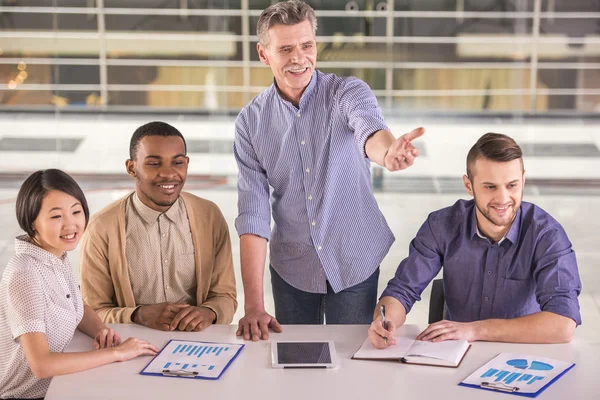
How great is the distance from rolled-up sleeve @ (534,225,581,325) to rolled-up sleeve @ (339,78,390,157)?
1.87ft

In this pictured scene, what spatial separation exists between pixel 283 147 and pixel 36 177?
789 millimetres

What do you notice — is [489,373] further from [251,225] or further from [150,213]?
[150,213]

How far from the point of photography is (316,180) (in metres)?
2.73

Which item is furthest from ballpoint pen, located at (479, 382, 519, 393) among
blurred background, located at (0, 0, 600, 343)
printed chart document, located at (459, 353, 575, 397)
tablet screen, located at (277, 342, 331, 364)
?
blurred background, located at (0, 0, 600, 343)

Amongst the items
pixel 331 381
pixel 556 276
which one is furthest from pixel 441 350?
pixel 556 276

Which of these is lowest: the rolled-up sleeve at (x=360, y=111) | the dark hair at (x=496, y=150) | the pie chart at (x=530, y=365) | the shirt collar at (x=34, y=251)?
the pie chart at (x=530, y=365)

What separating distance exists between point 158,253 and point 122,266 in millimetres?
118

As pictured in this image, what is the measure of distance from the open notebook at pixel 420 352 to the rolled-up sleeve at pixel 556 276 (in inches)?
11.4

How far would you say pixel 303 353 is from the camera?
229 cm

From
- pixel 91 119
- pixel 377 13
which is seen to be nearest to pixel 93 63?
pixel 91 119

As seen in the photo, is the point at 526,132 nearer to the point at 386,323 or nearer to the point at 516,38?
the point at 516,38

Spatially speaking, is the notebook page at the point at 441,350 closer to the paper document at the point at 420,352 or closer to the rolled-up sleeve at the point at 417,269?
the paper document at the point at 420,352

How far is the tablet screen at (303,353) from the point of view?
224cm

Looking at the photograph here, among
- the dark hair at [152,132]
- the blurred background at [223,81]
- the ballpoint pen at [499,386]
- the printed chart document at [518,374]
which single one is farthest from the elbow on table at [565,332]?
the blurred background at [223,81]
